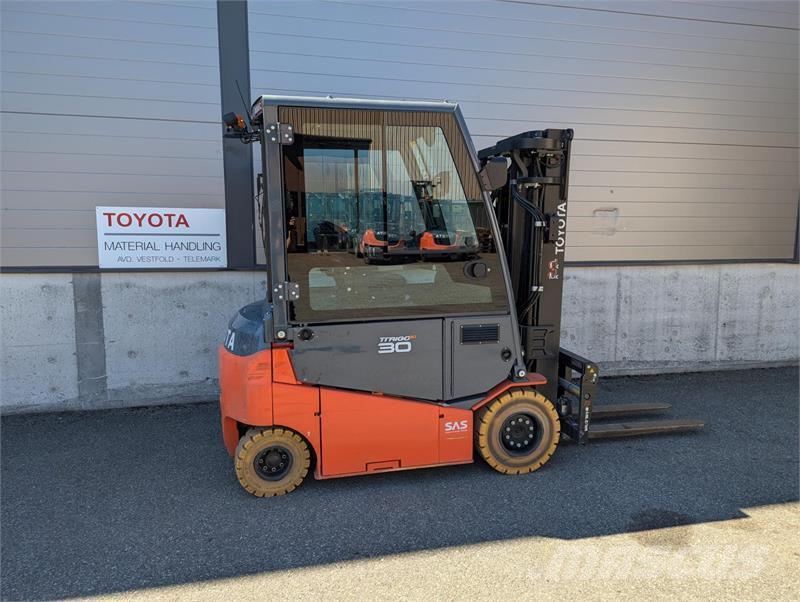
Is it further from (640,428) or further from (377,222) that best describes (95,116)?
(640,428)

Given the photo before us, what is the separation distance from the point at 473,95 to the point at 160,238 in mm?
3923

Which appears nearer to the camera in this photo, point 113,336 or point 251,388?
point 251,388

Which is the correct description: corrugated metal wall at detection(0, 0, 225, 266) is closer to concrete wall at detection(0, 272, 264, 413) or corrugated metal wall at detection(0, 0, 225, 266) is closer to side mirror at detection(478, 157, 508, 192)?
concrete wall at detection(0, 272, 264, 413)

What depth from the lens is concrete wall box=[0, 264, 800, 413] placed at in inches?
203

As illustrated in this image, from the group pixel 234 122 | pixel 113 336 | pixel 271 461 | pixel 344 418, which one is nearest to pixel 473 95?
pixel 234 122

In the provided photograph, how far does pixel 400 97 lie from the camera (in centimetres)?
587

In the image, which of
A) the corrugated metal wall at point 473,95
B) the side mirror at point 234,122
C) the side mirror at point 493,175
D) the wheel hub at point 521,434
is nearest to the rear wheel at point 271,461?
the wheel hub at point 521,434

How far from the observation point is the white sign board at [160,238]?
5223 mm

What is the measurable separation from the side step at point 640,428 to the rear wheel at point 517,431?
644 mm

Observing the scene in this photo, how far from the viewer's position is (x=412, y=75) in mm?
5844

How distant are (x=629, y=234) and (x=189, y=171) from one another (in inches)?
214

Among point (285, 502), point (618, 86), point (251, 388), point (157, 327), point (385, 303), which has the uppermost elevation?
point (618, 86)

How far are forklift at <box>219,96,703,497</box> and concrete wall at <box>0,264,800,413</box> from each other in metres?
1.88

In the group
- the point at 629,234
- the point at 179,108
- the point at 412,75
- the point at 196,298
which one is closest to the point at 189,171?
the point at 179,108
